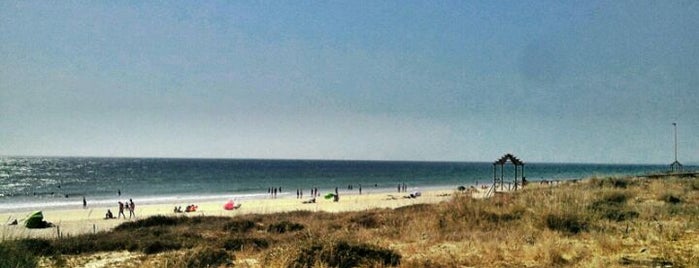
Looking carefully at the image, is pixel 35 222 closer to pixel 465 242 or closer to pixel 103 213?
pixel 103 213

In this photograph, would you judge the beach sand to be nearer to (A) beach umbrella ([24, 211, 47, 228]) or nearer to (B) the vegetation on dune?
(A) beach umbrella ([24, 211, 47, 228])

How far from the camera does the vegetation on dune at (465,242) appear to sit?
892 cm

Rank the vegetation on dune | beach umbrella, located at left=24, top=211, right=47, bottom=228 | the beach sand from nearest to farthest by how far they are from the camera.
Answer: the vegetation on dune < the beach sand < beach umbrella, located at left=24, top=211, right=47, bottom=228

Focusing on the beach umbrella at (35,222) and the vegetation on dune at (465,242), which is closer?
the vegetation on dune at (465,242)

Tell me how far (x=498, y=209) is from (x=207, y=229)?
11348 millimetres

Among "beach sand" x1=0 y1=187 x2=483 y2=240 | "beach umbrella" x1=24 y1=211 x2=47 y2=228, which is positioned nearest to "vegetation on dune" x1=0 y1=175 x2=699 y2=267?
"beach sand" x1=0 y1=187 x2=483 y2=240

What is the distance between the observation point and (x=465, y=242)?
36.8 ft

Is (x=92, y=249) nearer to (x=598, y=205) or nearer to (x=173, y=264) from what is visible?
(x=173, y=264)

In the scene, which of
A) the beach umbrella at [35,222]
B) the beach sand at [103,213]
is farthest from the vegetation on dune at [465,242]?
the beach umbrella at [35,222]

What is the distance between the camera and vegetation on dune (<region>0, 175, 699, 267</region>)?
8.92m

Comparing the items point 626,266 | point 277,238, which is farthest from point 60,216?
point 626,266

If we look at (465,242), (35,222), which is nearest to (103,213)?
(35,222)

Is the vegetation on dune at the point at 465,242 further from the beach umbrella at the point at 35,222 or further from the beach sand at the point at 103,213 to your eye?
the beach umbrella at the point at 35,222

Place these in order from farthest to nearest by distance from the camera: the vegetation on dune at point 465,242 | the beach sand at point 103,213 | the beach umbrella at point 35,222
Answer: the beach umbrella at point 35,222 < the beach sand at point 103,213 < the vegetation on dune at point 465,242
